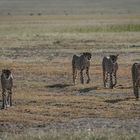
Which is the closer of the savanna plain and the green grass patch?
the green grass patch

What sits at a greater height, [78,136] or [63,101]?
[63,101]

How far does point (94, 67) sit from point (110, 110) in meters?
13.6

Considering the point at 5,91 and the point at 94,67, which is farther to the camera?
the point at 94,67

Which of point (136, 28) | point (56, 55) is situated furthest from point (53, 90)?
point (136, 28)

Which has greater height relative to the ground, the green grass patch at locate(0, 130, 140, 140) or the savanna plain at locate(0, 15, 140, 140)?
the savanna plain at locate(0, 15, 140, 140)

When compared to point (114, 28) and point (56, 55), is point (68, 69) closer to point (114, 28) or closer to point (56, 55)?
point (56, 55)

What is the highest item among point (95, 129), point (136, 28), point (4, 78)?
point (136, 28)

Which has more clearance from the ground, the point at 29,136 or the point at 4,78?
the point at 4,78

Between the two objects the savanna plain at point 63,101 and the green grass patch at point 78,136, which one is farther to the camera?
the savanna plain at point 63,101

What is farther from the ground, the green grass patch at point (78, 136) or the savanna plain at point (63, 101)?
the savanna plain at point (63, 101)

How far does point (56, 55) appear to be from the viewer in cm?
4156

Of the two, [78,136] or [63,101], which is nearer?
[78,136]

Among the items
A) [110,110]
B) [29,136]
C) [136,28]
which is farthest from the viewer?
[136,28]

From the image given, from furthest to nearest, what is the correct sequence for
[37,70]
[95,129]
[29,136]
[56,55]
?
1. [56,55]
2. [37,70]
3. [95,129]
4. [29,136]
